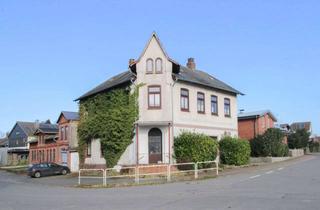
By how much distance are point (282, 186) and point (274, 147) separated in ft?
90.7

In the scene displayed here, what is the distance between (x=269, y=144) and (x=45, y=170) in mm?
23965

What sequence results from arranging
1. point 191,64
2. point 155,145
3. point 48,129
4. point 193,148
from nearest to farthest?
point 193,148 < point 155,145 < point 191,64 < point 48,129

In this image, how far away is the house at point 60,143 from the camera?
48.0 m

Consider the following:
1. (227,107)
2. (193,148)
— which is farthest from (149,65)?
(227,107)

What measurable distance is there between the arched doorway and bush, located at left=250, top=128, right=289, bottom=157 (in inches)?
660

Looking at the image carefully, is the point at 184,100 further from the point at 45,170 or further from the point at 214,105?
the point at 45,170

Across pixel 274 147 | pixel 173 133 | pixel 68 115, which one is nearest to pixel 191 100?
pixel 173 133

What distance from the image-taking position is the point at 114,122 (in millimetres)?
35094

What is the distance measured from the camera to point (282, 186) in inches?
788

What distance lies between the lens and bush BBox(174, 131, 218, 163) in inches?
1292

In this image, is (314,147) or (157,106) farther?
(314,147)

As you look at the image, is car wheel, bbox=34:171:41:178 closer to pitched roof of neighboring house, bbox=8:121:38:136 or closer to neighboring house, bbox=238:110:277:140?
neighboring house, bbox=238:110:277:140

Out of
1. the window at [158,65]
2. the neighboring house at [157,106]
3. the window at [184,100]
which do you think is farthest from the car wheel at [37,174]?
the window at [158,65]

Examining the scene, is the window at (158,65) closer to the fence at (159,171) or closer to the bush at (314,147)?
the fence at (159,171)
